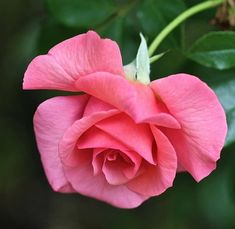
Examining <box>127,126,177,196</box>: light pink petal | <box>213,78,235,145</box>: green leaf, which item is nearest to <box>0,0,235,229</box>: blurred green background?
<box>213,78,235,145</box>: green leaf

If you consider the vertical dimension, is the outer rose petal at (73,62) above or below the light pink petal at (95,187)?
above

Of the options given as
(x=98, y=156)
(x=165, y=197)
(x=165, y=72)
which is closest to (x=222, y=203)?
(x=165, y=197)

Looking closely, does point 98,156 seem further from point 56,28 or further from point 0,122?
point 0,122

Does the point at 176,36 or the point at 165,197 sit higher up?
the point at 176,36

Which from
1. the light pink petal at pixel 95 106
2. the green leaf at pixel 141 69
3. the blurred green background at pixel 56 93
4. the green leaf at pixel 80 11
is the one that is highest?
the green leaf at pixel 141 69

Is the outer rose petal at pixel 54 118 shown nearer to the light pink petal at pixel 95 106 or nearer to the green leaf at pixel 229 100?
the light pink petal at pixel 95 106

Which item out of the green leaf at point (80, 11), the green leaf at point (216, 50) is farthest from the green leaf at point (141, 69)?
the green leaf at point (80, 11)

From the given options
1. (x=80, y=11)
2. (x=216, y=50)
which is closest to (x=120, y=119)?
(x=216, y=50)
